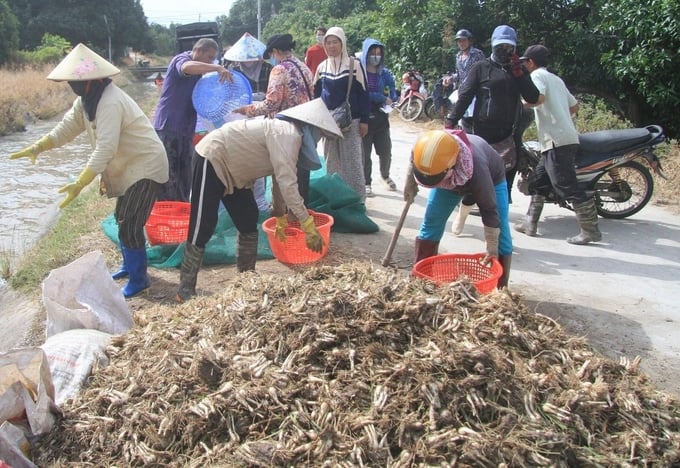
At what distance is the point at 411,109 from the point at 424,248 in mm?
9442

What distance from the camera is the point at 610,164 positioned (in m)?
5.35

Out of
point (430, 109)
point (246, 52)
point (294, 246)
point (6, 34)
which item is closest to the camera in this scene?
point (294, 246)

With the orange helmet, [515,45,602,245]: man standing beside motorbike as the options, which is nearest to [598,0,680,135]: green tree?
[515,45,602,245]: man standing beside motorbike

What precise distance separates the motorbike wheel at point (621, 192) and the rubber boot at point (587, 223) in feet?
1.64

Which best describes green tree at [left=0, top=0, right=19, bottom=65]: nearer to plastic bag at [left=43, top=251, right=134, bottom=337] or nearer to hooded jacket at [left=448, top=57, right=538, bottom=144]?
hooded jacket at [left=448, top=57, right=538, bottom=144]

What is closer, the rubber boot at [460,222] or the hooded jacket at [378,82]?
the rubber boot at [460,222]

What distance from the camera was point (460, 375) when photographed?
7.57 feet

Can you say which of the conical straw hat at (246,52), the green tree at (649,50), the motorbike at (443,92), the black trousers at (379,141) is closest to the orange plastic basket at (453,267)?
the black trousers at (379,141)

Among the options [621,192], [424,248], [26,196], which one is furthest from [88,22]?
[424,248]

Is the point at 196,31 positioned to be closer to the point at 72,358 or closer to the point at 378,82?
the point at 378,82

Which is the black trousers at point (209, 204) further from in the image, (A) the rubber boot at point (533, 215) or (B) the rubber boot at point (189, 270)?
(A) the rubber boot at point (533, 215)

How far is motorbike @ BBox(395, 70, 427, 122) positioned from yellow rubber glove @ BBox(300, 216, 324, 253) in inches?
370

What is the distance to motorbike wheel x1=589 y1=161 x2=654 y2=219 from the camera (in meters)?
5.53

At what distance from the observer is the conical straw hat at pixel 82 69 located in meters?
3.68
